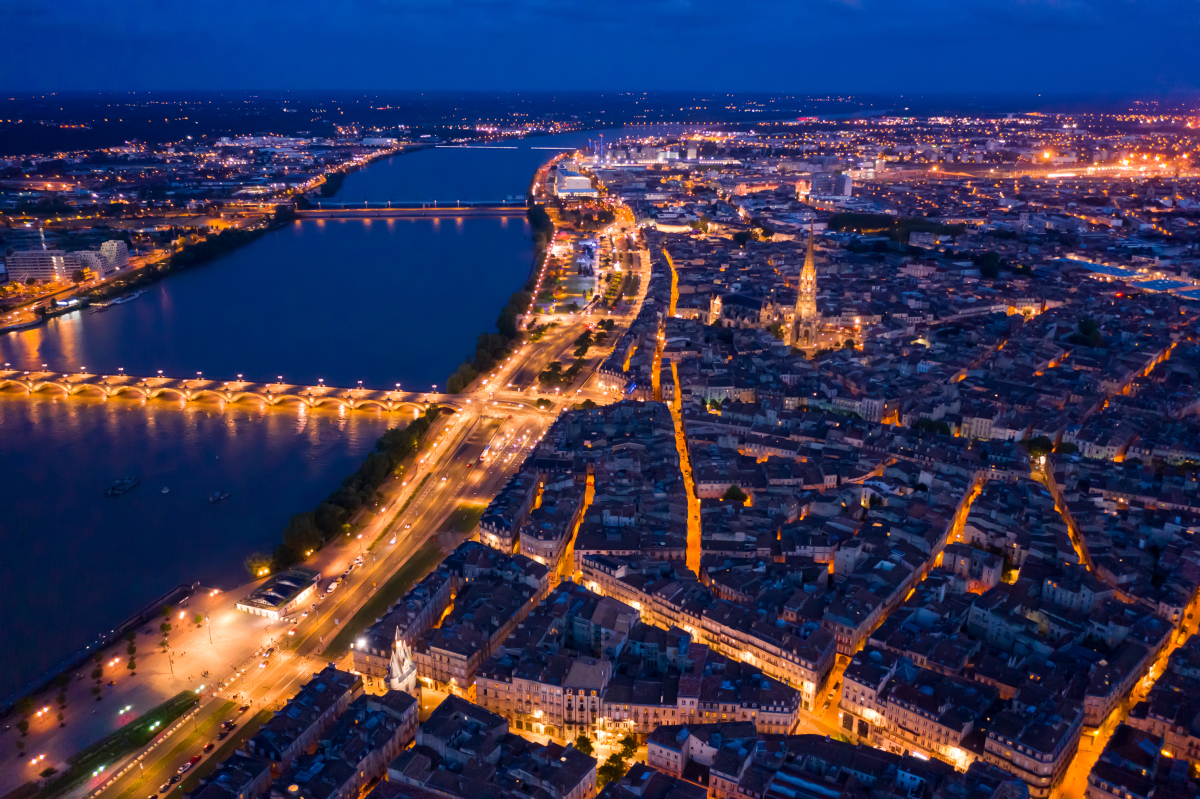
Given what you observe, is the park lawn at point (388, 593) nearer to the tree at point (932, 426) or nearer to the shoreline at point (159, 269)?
the tree at point (932, 426)

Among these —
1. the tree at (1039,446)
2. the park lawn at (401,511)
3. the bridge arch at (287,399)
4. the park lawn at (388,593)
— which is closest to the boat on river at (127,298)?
the bridge arch at (287,399)

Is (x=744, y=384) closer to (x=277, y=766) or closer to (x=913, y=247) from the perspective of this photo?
(x=277, y=766)

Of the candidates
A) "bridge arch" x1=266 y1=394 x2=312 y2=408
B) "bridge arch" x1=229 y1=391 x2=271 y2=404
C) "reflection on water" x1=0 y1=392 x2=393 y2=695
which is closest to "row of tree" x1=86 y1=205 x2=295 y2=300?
"reflection on water" x1=0 y1=392 x2=393 y2=695

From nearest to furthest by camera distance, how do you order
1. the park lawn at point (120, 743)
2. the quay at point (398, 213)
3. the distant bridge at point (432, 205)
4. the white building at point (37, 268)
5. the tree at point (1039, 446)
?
the park lawn at point (120, 743) < the tree at point (1039, 446) < the white building at point (37, 268) < the quay at point (398, 213) < the distant bridge at point (432, 205)

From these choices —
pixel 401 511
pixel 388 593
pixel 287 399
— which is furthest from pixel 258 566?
pixel 287 399

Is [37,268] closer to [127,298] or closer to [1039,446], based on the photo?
[127,298]

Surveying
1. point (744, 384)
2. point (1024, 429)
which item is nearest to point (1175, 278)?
point (1024, 429)
